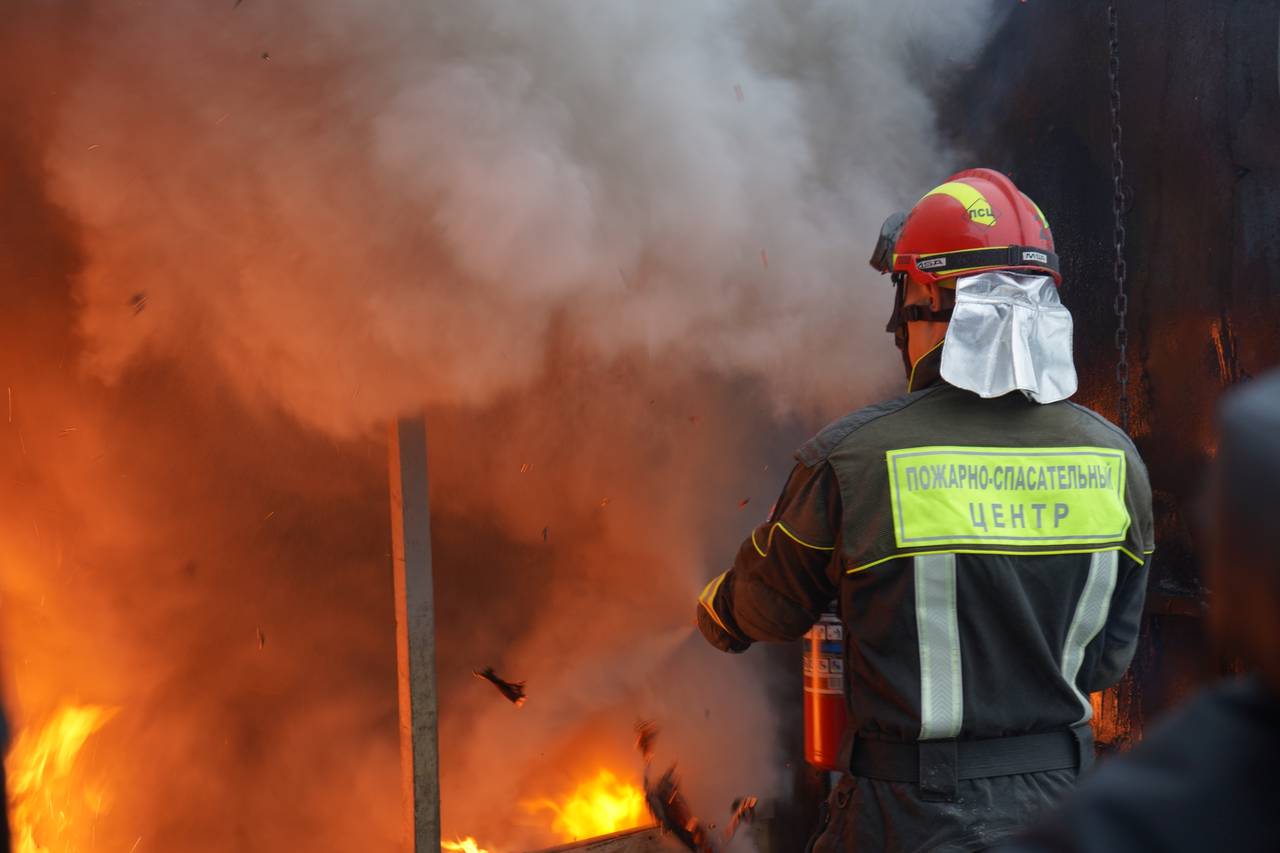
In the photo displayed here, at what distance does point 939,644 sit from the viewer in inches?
75.7

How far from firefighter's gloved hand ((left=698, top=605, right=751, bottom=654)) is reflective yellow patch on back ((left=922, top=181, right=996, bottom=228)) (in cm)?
106

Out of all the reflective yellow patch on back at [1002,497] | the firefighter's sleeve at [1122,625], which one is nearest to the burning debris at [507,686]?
the firefighter's sleeve at [1122,625]

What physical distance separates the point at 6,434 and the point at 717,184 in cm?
273

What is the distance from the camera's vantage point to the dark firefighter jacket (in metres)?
1.92

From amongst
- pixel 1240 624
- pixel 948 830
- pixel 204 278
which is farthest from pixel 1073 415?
pixel 204 278

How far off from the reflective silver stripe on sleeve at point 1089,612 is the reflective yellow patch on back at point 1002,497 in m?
0.05

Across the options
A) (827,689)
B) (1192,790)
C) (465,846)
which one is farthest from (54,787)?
(1192,790)

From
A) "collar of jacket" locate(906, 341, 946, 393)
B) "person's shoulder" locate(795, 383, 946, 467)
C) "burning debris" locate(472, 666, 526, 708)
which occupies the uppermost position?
"collar of jacket" locate(906, 341, 946, 393)

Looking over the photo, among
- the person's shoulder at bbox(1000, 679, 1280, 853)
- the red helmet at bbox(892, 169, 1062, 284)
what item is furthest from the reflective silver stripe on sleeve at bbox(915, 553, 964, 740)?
the person's shoulder at bbox(1000, 679, 1280, 853)

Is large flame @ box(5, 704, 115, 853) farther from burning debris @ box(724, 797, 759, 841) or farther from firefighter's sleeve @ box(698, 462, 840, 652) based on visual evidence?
firefighter's sleeve @ box(698, 462, 840, 652)

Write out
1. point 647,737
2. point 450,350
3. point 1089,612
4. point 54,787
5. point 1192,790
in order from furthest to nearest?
point 647,737, point 54,787, point 450,350, point 1089,612, point 1192,790

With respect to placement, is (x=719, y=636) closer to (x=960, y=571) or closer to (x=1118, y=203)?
(x=960, y=571)

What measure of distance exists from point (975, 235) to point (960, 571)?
28.5 inches

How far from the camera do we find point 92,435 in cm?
391
